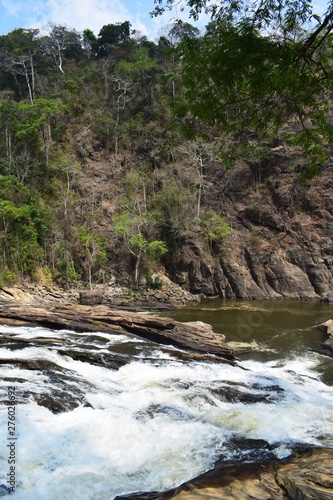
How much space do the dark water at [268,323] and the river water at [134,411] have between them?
0.57 meters

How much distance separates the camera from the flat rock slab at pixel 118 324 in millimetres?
13219

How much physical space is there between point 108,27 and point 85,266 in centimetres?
3389

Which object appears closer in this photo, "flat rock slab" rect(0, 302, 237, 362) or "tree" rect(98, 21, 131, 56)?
"flat rock slab" rect(0, 302, 237, 362)

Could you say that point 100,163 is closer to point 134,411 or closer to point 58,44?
point 58,44

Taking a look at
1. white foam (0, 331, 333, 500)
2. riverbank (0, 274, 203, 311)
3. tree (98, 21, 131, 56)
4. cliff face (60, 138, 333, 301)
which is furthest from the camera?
tree (98, 21, 131, 56)

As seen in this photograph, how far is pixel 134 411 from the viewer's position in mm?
7387

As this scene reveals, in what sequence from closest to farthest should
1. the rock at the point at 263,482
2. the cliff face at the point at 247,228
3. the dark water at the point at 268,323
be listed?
the rock at the point at 263,482 < the dark water at the point at 268,323 < the cliff face at the point at 247,228

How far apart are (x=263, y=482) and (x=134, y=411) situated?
10.2 ft

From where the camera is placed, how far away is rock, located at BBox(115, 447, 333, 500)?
14.5 ft

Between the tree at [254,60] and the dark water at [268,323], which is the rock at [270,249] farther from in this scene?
the tree at [254,60]

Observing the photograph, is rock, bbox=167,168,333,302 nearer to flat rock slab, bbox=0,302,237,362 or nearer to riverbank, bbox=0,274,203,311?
riverbank, bbox=0,274,203,311

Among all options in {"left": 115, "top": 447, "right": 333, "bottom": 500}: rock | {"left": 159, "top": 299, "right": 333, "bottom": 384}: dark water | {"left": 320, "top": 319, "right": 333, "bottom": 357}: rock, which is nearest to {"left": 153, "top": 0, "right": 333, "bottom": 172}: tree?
{"left": 115, "top": 447, "right": 333, "bottom": 500}: rock

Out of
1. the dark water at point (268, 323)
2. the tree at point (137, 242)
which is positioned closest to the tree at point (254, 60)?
the dark water at point (268, 323)

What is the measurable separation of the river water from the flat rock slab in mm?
733
